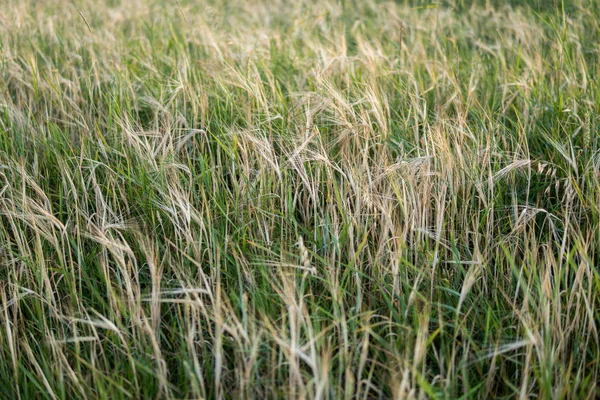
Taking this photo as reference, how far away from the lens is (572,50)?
2.69 meters

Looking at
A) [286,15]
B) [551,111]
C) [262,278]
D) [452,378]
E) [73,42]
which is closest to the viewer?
[452,378]

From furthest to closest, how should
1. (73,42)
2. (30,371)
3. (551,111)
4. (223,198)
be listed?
(73,42) → (551,111) → (223,198) → (30,371)

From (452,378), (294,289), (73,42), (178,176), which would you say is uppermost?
(73,42)

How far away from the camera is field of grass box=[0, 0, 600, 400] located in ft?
4.34

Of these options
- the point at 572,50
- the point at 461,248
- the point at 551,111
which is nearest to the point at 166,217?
the point at 461,248

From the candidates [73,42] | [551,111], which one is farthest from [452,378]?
[73,42]

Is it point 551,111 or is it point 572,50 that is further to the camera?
point 572,50

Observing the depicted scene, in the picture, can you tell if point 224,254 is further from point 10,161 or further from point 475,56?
point 475,56

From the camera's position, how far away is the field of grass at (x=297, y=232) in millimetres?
1323

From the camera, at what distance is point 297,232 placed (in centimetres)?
169

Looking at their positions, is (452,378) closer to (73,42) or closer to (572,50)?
A: (572,50)

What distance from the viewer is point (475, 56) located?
286 cm

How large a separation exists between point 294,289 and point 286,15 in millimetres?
2840

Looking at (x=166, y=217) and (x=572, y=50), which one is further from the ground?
(x=572, y=50)
